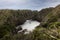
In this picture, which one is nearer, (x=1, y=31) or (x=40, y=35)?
(x=40, y=35)

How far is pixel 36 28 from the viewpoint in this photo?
89.9m

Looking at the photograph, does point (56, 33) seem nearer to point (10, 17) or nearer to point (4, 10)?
point (10, 17)

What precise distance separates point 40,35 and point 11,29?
71.3 metres

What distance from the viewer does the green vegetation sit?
229 ft

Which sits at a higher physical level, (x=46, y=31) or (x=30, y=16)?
(x=46, y=31)

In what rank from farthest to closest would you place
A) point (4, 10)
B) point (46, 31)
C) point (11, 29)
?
point (4, 10) < point (11, 29) < point (46, 31)

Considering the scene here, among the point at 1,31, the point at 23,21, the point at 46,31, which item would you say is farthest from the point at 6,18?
the point at 46,31

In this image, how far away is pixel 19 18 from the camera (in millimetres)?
175500

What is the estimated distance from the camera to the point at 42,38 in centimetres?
6806

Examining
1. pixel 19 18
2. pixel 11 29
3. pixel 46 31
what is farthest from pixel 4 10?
pixel 46 31

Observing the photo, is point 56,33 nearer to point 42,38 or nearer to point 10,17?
point 42,38

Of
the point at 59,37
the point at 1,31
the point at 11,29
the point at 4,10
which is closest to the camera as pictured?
the point at 59,37

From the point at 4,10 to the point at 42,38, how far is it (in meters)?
127

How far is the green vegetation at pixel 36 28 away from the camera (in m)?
69.7
